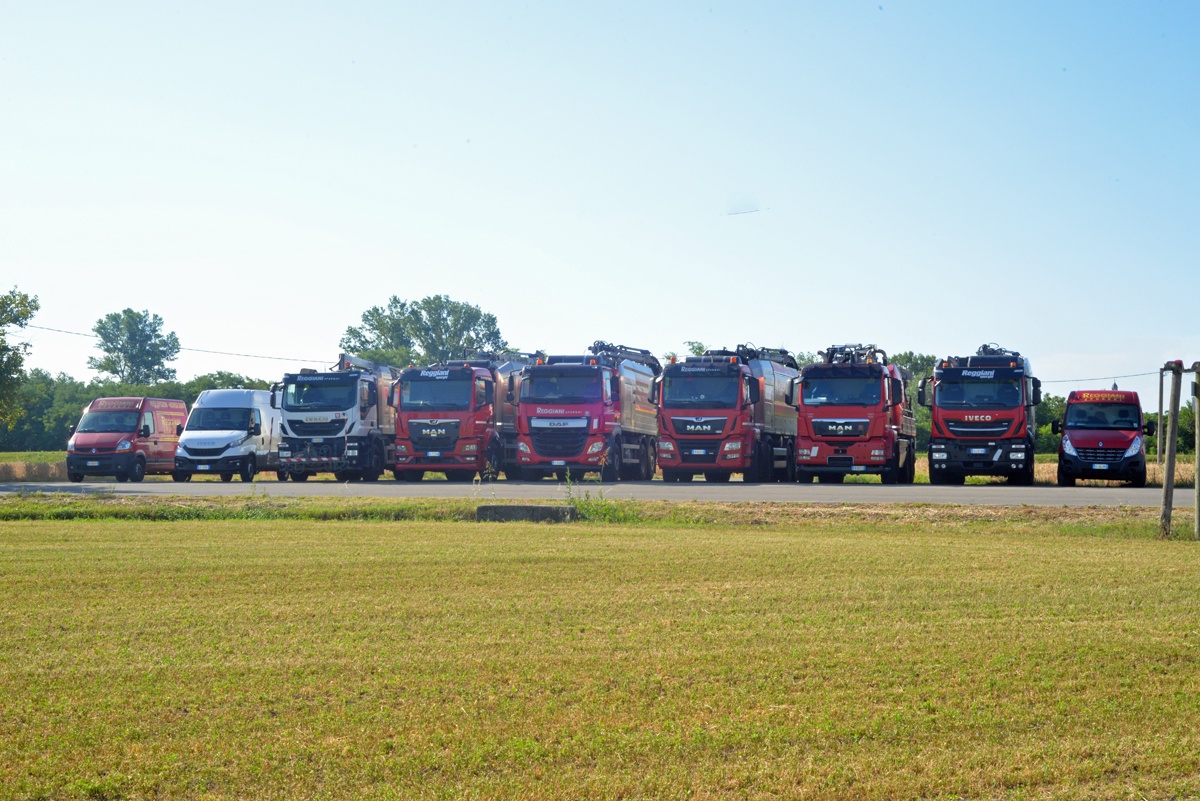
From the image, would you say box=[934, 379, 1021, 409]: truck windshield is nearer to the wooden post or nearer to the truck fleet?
the truck fleet

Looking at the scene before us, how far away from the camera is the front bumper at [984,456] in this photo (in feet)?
98.9

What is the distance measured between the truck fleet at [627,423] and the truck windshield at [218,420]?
0.05 metres

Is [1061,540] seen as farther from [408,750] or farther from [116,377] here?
[116,377]

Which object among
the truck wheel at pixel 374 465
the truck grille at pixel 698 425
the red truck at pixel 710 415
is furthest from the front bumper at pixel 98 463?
the truck grille at pixel 698 425

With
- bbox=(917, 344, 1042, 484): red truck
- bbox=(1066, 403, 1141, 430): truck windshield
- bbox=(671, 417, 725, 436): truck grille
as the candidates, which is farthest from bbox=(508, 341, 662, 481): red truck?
bbox=(1066, 403, 1141, 430): truck windshield

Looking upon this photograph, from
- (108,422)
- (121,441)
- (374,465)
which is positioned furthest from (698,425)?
(108,422)

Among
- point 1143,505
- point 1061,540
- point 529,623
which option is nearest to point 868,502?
point 1143,505

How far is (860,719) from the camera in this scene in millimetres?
5941

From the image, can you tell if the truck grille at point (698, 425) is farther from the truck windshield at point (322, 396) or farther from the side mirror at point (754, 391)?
the truck windshield at point (322, 396)

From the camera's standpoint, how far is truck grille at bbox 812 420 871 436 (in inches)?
1211

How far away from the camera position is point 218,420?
120 ft

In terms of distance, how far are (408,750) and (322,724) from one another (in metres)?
0.60

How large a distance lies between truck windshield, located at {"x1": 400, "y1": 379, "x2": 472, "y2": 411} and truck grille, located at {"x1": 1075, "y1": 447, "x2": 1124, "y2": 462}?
1568 centimetres

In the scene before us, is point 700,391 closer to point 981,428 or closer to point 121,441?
point 981,428
